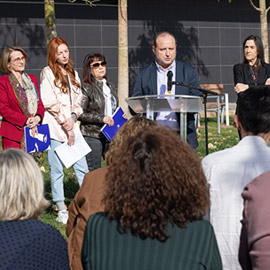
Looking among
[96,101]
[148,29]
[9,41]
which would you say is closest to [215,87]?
[148,29]

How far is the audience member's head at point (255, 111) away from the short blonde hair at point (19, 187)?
4.36 ft

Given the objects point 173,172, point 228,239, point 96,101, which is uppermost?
point 96,101

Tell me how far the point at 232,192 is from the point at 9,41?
15.1 m

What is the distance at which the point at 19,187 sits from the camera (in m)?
2.73

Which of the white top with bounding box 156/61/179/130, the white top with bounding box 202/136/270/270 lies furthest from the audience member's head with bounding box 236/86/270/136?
the white top with bounding box 156/61/179/130

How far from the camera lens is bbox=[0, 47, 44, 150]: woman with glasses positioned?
6.41 metres

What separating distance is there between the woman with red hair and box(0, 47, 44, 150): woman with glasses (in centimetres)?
19

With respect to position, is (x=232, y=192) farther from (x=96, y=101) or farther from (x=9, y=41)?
(x=9, y=41)

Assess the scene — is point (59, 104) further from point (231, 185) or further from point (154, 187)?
point (154, 187)

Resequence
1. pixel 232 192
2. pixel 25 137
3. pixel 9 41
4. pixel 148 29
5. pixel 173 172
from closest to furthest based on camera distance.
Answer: pixel 173 172 < pixel 232 192 < pixel 25 137 < pixel 9 41 < pixel 148 29

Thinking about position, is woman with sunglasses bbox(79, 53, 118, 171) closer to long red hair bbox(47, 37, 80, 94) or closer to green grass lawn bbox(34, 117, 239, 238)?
long red hair bbox(47, 37, 80, 94)

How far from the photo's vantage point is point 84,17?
A: 1820cm

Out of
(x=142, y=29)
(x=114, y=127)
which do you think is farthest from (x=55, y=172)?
(x=142, y=29)

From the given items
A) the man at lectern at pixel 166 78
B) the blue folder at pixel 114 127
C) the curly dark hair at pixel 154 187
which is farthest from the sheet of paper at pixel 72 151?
the curly dark hair at pixel 154 187
